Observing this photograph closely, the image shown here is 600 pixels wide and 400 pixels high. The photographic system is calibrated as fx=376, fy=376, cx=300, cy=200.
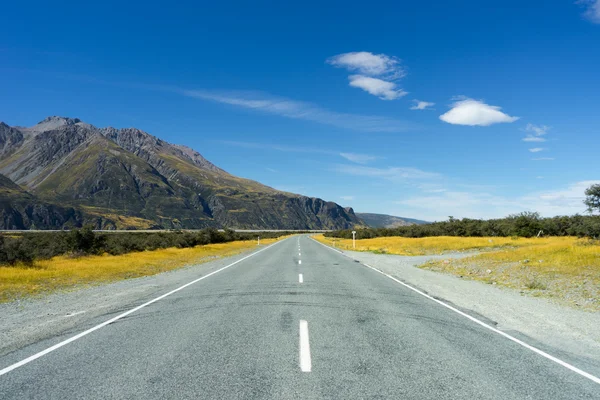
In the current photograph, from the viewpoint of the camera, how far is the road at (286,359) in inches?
175

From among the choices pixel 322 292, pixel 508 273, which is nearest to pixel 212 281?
pixel 322 292

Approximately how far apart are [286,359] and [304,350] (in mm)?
501

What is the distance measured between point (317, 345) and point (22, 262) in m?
20.5

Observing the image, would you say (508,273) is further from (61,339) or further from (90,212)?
(90,212)

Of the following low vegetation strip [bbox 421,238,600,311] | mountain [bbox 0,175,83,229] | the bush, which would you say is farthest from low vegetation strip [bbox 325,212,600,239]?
mountain [bbox 0,175,83,229]

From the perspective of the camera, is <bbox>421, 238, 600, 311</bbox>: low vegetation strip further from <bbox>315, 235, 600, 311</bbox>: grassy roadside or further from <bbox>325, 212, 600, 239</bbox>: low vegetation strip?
<bbox>325, 212, 600, 239</bbox>: low vegetation strip

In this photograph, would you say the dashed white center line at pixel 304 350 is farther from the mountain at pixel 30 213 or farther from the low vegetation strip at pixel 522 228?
the mountain at pixel 30 213

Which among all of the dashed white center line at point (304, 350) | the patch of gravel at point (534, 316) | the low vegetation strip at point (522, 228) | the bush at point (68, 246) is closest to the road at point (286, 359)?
the dashed white center line at point (304, 350)

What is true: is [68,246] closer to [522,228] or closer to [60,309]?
[60,309]

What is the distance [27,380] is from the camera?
186 inches

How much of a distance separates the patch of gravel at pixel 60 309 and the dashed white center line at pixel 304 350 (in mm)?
4639

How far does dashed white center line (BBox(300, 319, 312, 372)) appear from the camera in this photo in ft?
17.0

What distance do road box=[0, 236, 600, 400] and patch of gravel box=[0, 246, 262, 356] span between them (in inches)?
17.7

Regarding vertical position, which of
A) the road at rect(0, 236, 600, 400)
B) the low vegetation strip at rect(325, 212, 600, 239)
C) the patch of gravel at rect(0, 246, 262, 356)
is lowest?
the patch of gravel at rect(0, 246, 262, 356)
